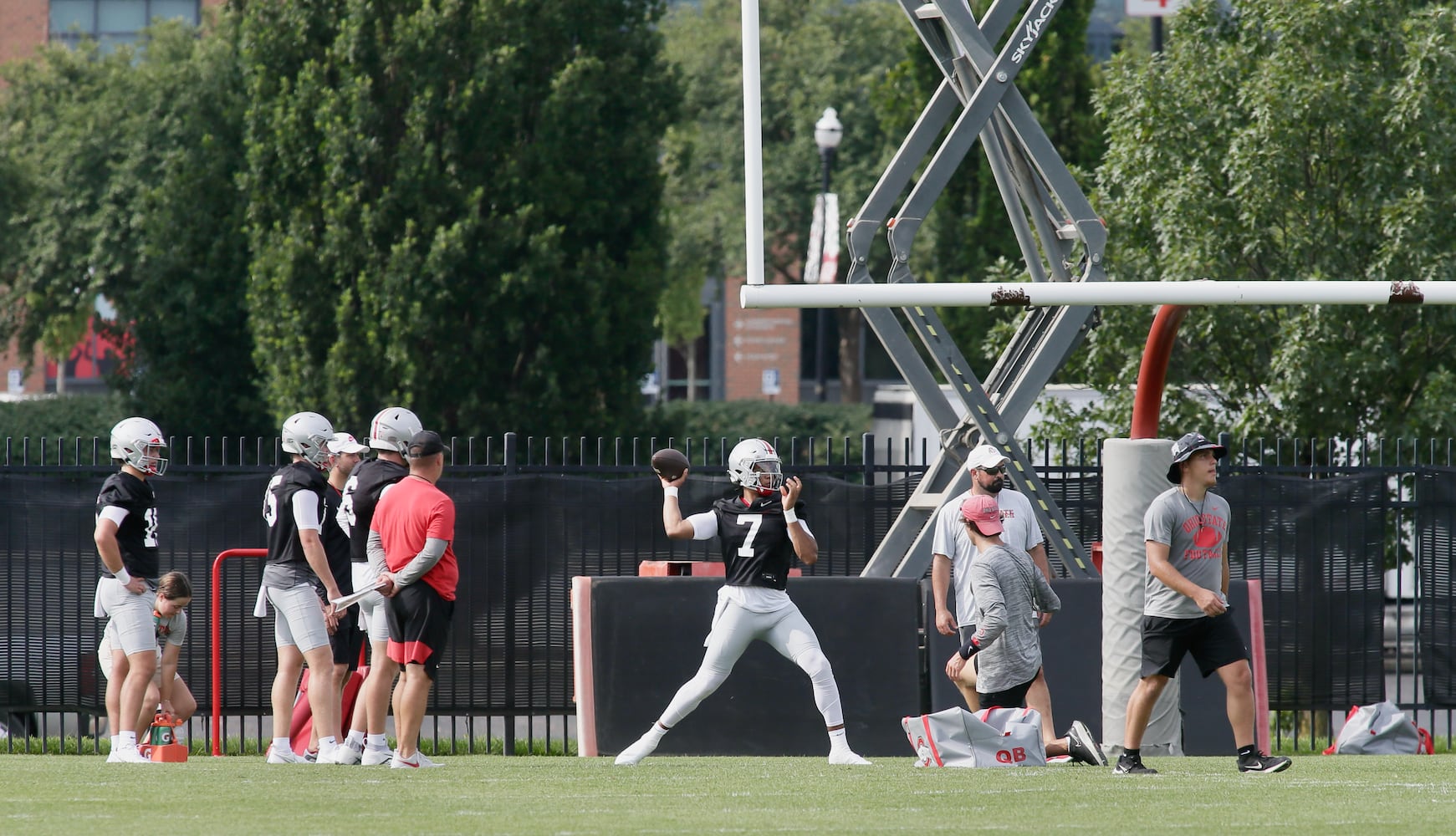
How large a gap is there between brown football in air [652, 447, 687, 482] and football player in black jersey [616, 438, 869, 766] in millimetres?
621

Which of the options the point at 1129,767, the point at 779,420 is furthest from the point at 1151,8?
the point at 779,420

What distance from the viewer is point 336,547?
31.9ft

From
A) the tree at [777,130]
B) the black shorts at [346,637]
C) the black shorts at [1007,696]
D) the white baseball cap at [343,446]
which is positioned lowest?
the black shorts at [1007,696]

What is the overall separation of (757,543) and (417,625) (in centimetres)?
177

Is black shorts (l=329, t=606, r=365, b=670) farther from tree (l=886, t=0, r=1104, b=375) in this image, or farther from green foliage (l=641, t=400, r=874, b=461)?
green foliage (l=641, t=400, r=874, b=461)

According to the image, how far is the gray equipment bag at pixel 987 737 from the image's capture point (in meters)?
9.07

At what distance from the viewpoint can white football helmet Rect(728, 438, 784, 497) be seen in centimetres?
924

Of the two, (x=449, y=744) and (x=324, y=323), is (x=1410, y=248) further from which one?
(x=324, y=323)

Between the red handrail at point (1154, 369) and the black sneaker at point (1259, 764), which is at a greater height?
the red handrail at point (1154, 369)

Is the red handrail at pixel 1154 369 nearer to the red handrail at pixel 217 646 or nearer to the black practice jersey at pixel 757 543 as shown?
the black practice jersey at pixel 757 543

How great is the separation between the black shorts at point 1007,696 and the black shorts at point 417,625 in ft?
9.27

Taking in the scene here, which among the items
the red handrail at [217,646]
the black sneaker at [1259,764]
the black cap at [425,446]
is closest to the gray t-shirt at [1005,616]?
the black sneaker at [1259,764]

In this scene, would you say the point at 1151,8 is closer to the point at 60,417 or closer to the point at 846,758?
the point at 846,758

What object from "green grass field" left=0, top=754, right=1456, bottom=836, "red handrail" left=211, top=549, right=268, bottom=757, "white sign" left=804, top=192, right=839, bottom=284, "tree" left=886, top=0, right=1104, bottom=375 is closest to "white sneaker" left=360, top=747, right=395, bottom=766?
"green grass field" left=0, top=754, right=1456, bottom=836
